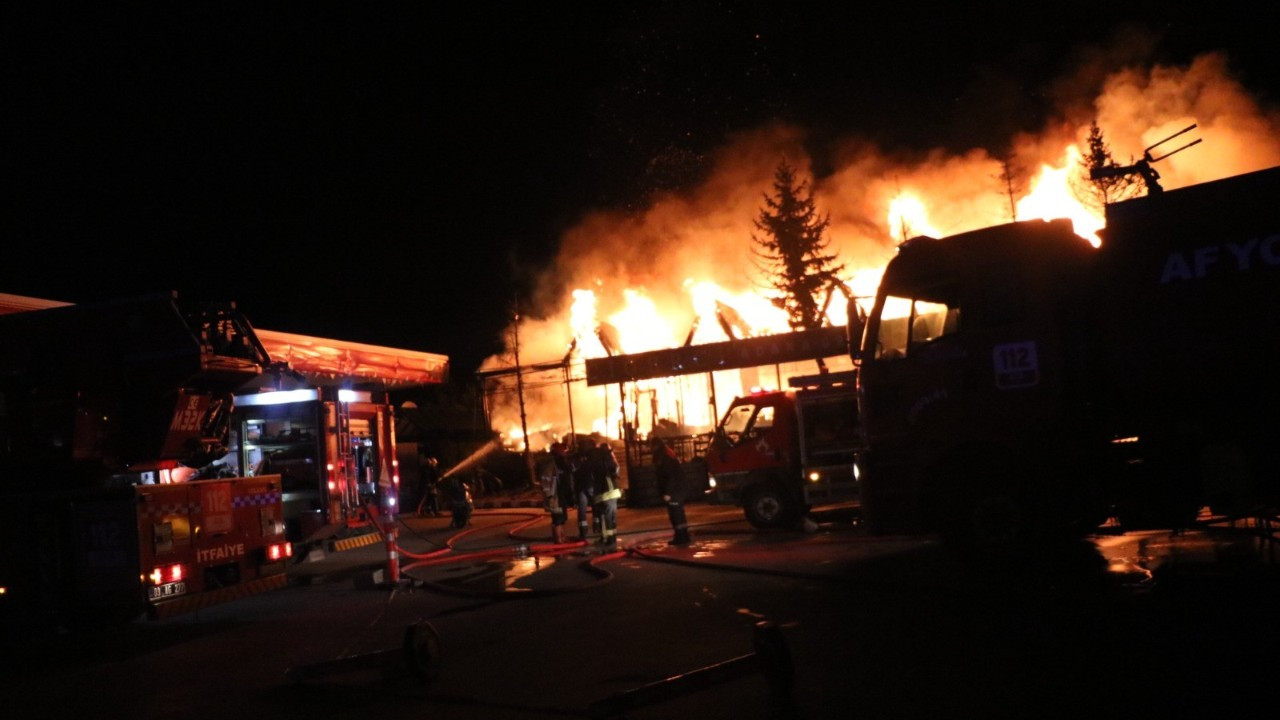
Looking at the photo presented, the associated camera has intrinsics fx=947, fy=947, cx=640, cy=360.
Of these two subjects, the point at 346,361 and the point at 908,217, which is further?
the point at 908,217

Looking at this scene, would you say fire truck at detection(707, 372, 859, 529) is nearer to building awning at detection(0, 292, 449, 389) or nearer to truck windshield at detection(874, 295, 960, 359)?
building awning at detection(0, 292, 449, 389)

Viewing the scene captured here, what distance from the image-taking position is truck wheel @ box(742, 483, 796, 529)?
15266mm

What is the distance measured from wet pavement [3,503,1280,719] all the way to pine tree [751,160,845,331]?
29.0m

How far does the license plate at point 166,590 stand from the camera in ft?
28.1

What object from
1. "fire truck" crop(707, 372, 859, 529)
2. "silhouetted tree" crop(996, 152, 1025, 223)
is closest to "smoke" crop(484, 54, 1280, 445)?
"silhouetted tree" crop(996, 152, 1025, 223)

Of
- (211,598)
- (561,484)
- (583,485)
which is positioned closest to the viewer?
(211,598)

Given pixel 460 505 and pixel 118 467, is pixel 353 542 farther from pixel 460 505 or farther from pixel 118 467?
pixel 460 505

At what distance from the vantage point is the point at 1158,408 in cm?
796

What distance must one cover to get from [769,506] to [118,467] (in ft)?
31.2

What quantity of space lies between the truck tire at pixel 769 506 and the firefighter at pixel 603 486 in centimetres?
217

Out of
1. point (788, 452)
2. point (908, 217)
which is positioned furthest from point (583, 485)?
point (908, 217)

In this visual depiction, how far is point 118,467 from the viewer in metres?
9.36

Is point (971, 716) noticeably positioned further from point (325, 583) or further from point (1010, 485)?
point (325, 583)

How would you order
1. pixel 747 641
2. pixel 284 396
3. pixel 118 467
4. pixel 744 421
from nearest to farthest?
1. pixel 747 641
2. pixel 118 467
3. pixel 284 396
4. pixel 744 421
